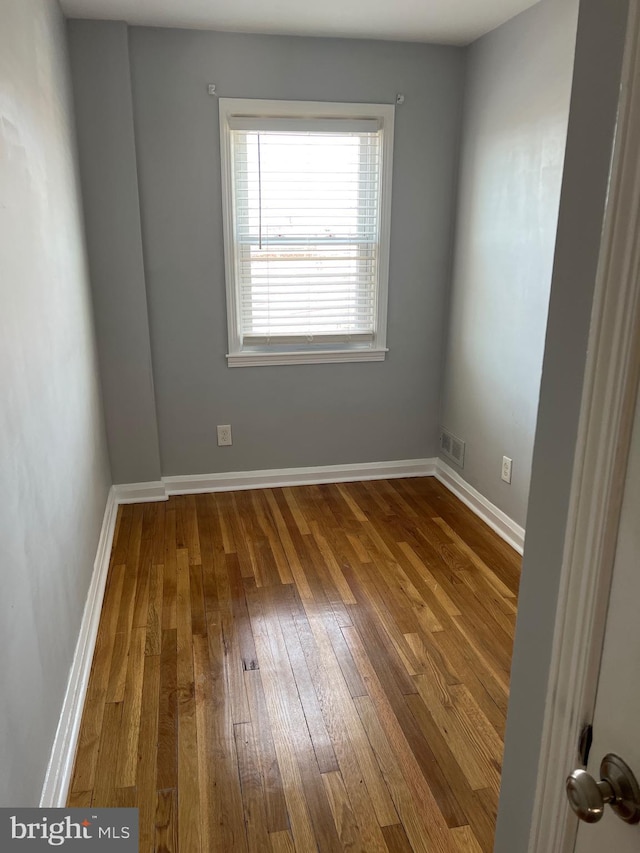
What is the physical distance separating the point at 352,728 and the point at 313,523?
4.83ft

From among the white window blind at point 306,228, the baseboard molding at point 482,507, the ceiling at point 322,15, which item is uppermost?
the ceiling at point 322,15

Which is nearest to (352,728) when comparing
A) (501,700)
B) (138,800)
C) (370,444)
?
(501,700)

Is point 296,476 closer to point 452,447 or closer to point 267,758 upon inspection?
point 452,447

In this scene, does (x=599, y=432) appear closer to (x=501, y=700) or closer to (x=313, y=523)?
(x=501, y=700)

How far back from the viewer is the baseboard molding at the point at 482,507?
317 cm

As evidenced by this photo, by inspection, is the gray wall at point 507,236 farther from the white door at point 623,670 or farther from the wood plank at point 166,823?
the white door at point 623,670

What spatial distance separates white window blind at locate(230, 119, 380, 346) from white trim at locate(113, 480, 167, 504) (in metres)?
0.98

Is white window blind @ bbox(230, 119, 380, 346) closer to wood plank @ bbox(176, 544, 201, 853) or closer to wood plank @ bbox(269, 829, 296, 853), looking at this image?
wood plank @ bbox(176, 544, 201, 853)

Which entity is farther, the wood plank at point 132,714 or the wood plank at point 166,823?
the wood plank at point 132,714

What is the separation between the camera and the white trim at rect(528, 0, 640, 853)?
67 cm

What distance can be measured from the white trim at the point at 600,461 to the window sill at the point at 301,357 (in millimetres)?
2939

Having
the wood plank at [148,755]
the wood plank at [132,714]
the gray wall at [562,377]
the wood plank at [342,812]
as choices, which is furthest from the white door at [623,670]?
the wood plank at [132,714]

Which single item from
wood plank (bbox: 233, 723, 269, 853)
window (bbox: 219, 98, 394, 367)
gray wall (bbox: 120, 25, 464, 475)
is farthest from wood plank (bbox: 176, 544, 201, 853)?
window (bbox: 219, 98, 394, 367)

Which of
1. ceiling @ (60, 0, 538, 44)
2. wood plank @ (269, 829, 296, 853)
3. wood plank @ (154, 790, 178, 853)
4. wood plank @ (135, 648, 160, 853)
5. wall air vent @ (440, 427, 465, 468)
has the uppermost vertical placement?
ceiling @ (60, 0, 538, 44)
